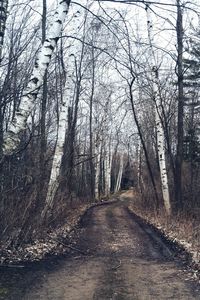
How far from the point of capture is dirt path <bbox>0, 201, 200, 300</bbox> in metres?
6.41

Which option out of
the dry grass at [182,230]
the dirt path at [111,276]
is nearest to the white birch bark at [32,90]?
the dirt path at [111,276]

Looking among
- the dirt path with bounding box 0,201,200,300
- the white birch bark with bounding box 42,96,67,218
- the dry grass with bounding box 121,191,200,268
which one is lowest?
the dirt path with bounding box 0,201,200,300

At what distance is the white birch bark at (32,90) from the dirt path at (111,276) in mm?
2470

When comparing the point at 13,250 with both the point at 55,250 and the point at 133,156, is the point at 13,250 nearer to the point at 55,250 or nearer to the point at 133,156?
the point at 55,250

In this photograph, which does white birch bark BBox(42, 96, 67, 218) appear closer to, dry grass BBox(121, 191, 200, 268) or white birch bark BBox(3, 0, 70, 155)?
dry grass BBox(121, 191, 200, 268)

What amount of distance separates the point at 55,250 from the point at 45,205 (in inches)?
73.6

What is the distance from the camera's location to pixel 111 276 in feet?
24.7

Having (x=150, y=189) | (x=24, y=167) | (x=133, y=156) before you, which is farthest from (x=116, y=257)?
(x=133, y=156)

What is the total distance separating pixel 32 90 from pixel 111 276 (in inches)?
149

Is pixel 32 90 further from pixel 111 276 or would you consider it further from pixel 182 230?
pixel 182 230

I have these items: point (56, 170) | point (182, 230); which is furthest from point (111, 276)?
point (56, 170)

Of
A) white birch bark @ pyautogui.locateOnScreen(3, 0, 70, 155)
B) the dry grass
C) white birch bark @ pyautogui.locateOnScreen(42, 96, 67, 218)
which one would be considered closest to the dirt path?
the dry grass

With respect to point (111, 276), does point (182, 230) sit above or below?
above

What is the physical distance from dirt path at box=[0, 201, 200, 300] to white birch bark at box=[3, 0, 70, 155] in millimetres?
2470
